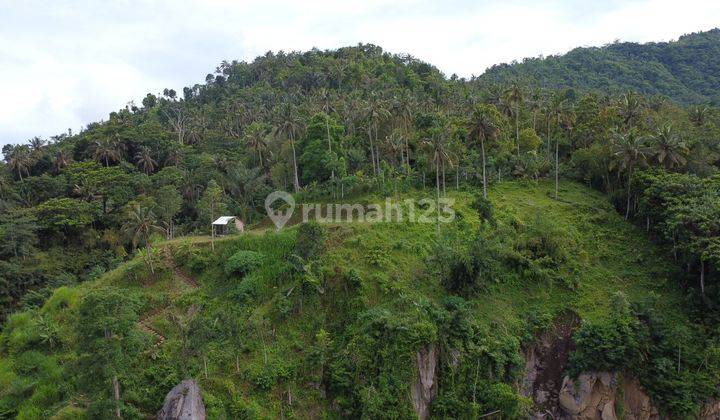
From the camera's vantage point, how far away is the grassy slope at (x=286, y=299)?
97.3ft

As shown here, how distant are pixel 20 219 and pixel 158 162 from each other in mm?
26034

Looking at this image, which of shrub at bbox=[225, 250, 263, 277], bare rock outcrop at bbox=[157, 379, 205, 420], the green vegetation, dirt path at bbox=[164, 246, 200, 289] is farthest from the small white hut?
bare rock outcrop at bbox=[157, 379, 205, 420]

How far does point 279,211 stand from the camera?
2032 inches

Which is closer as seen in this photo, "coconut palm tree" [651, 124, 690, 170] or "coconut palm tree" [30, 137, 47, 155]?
"coconut palm tree" [651, 124, 690, 170]

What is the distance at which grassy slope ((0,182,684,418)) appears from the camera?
1168 inches

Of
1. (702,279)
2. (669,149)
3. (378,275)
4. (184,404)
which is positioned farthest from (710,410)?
(184,404)

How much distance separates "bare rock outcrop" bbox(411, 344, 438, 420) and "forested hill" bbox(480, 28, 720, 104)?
317ft

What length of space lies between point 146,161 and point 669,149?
64.7 meters

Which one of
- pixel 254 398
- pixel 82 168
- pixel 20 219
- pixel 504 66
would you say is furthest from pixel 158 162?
pixel 504 66

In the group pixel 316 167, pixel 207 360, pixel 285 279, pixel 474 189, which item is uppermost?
pixel 316 167

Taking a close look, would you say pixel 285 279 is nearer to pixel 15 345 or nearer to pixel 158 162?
pixel 15 345

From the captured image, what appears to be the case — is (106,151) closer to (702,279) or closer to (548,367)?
(548,367)

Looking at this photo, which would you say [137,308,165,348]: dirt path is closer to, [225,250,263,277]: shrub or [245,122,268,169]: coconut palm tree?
[225,250,263,277]: shrub

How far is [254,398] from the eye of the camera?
1152 inches
